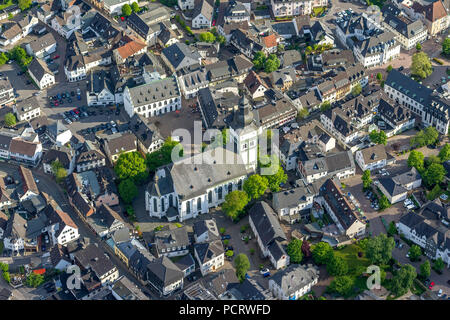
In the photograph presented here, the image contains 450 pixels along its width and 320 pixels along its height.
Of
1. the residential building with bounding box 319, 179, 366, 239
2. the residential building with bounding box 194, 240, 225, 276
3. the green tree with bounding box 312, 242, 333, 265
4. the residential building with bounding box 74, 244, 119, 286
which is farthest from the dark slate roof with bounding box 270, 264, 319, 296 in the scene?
the residential building with bounding box 74, 244, 119, 286

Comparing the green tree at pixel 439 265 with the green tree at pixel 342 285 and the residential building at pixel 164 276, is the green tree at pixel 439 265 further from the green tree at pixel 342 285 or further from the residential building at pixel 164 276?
the residential building at pixel 164 276

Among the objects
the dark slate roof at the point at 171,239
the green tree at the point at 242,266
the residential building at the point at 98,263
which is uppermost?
the green tree at the point at 242,266

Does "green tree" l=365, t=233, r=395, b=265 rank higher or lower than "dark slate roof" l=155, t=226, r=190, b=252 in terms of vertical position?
higher

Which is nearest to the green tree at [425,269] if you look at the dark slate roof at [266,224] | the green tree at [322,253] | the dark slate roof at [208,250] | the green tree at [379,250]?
the green tree at [379,250]

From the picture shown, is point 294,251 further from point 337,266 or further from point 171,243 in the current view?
point 171,243

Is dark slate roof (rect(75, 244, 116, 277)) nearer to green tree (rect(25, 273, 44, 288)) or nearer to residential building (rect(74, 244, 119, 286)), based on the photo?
residential building (rect(74, 244, 119, 286))

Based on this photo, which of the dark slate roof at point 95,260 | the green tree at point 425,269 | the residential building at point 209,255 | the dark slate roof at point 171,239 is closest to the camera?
the green tree at point 425,269
